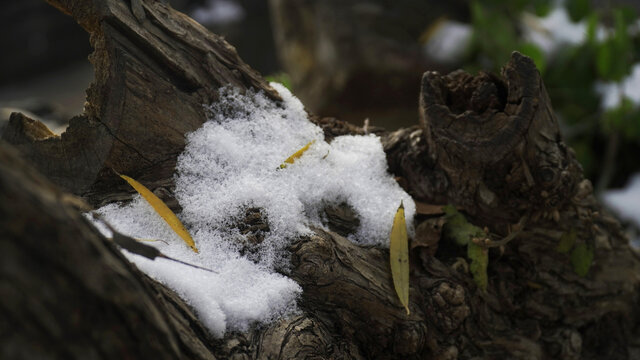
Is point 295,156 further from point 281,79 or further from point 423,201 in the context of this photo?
point 281,79

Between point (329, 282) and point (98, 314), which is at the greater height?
point (329, 282)

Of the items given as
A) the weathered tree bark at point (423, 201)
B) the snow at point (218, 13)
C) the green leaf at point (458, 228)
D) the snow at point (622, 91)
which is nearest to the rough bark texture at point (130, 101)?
the weathered tree bark at point (423, 201)

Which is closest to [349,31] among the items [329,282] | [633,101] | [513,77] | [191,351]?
[633,101]

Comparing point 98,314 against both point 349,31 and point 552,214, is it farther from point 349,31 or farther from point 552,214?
point 349,31

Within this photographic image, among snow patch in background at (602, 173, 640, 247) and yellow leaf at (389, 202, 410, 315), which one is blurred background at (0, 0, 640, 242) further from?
yellow leaf at (389, 202, 410, 315)

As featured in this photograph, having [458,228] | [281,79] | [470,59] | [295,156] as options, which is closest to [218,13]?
[470,59]

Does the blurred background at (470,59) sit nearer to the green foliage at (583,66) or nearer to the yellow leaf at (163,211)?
the green foliage at (583,66)
